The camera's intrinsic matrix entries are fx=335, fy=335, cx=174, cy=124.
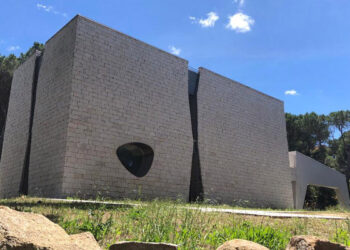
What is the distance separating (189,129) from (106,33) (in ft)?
17.4

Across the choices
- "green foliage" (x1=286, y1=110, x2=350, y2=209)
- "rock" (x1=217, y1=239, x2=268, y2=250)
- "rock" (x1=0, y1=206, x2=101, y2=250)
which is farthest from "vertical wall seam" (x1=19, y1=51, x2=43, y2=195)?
"green foliage" (x1=286, y1=110, x2=350, y2=209)

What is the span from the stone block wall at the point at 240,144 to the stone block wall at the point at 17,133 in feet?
24.8

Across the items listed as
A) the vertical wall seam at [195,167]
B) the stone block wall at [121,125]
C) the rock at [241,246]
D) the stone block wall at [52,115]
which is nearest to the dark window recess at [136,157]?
the stone block wall at [121,125]

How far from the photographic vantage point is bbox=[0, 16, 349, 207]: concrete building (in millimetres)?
11797

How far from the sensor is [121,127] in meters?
12.7

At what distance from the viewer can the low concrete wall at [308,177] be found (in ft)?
70.4

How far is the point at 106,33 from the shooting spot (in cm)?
1329

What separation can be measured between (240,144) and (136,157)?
5946mm

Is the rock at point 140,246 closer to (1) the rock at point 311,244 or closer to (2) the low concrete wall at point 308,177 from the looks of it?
(1) the rock at point 311,244

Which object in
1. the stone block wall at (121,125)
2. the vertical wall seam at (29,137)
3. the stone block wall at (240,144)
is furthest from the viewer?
the stone block wall at (240,144)

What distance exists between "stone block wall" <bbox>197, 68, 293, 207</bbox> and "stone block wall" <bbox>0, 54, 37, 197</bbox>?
298 inches

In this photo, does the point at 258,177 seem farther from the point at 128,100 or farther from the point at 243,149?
the point at 128,100

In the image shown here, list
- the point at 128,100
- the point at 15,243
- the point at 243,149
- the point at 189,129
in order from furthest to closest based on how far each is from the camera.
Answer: the point at 243,149 < the point at 189,129 < the point at 128,100 < the point at 15,243

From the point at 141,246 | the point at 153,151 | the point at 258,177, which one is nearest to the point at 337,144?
the point at 258,177
